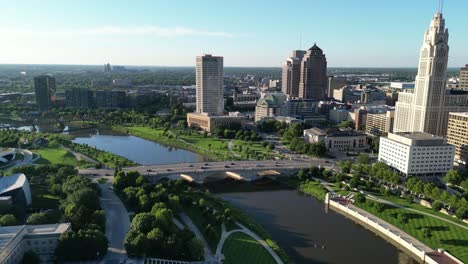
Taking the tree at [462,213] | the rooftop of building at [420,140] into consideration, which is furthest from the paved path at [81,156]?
the tree at [462,213]

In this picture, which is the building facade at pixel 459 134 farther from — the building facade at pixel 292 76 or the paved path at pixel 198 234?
the building facade at pixel 292 76

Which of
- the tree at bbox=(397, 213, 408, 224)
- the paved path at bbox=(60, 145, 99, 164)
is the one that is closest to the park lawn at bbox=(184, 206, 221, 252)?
the tree at bbox=(397, 213, 408, 224)

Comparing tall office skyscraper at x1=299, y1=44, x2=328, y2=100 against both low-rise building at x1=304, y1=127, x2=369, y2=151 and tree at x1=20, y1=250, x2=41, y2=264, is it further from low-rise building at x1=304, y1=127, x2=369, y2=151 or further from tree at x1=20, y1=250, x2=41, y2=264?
tree at x1=20, y1=250, x2=41, y2=264

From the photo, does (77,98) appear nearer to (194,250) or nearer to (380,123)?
(380,123)

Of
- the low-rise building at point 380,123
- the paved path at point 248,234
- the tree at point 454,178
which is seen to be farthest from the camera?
the low-rise building at point 380,123

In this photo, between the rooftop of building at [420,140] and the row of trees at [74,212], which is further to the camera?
the rooftop of building at [420,140]

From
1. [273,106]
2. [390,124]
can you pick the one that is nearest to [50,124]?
[273,106]

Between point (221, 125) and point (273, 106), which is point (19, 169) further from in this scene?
point (273, 106)
